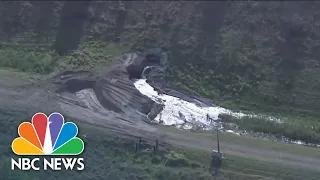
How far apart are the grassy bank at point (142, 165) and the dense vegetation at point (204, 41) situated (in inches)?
182

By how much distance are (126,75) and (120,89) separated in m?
1.20

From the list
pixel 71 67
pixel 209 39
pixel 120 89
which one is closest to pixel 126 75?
pixel 120 89

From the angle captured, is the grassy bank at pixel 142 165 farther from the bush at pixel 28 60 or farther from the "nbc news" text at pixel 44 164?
the bush at pixel 28 60

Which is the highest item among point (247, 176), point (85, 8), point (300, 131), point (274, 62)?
point (85, 8)

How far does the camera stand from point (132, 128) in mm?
27125

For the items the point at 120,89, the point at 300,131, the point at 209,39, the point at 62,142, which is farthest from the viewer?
the point at 209,39

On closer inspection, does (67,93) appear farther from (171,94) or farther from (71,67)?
(171,94)

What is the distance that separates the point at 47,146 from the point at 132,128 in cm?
516

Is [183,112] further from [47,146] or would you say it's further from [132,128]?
[47,146]

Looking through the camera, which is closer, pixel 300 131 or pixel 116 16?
pixel 300 131

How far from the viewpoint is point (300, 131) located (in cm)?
2736

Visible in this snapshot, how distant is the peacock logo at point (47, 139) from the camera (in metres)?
23.6

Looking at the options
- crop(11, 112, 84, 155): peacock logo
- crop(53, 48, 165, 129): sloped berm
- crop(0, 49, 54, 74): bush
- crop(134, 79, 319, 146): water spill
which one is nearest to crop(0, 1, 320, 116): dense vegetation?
crop(0, 49, 54, 74): bush

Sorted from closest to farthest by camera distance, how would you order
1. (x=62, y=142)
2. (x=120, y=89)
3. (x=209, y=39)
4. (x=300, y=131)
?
(x=62, y=142) < (x=300, y=131) < (x=120, y=89) < (x=209, y=39)
